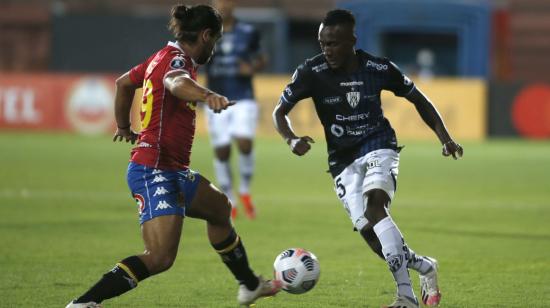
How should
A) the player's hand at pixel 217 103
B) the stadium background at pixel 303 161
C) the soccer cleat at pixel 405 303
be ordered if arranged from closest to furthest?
the player's hand at pixel 217 103 → the soccer cleat at pixel 405 303 → the stadium background at pixel 303 161

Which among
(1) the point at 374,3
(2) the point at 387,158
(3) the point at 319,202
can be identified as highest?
(1) the point at 374,3

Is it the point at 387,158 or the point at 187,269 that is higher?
the point at 387,158

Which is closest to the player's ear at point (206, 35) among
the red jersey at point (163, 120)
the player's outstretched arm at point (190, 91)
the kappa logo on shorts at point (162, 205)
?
the red jersey at point (163, 120)

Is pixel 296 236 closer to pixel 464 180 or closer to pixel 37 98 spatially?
pixel 464 180

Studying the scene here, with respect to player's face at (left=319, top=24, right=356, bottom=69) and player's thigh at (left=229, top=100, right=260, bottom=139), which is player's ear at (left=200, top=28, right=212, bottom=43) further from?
player's thigh at (left=229, top=100, right=260, bottom=139)

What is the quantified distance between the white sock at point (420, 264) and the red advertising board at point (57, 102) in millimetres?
19707

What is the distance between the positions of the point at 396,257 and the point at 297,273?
71 cm

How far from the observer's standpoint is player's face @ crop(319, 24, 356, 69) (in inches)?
286

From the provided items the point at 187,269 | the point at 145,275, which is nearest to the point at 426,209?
the point at 187,269

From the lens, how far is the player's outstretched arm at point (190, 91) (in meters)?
5.86

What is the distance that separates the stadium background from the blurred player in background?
73 cm

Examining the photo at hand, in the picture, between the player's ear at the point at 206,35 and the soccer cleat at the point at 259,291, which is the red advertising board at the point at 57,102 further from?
the player's ear at the point at 206,35

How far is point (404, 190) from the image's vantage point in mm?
15953

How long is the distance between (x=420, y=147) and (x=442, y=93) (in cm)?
193
